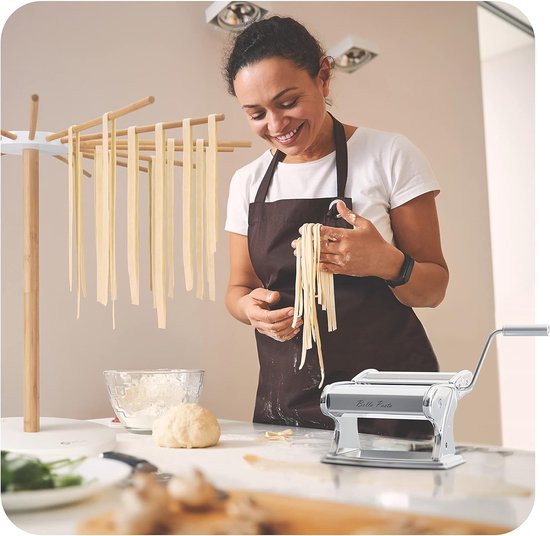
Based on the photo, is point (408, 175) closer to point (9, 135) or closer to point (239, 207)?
point (239, 207)

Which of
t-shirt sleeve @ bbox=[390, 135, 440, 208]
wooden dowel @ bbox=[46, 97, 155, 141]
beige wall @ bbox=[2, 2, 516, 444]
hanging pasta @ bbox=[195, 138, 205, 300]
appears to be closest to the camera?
wooden dowel @ bbox=[46, 97, 155, 141]

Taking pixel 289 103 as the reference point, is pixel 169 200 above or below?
below

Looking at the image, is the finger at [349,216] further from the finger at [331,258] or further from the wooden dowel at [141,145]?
the wooden dowel at [141,145]

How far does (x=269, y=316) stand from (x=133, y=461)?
22.4 inches

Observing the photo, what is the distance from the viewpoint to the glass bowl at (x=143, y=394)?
150 centimetres

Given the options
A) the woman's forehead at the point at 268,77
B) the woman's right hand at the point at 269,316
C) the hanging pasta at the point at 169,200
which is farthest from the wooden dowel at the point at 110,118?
the woman's right hand at the point at 269,316

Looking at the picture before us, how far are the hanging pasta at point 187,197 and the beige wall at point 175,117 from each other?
0.83 m

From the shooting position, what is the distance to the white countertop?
861mm

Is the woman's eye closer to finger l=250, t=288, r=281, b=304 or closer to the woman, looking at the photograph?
the woman

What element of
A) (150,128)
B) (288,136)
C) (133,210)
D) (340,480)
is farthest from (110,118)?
(340,480)

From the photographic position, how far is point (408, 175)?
1714 mm

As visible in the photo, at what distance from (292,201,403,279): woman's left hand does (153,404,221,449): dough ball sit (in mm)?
434

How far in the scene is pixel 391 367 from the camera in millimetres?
1721

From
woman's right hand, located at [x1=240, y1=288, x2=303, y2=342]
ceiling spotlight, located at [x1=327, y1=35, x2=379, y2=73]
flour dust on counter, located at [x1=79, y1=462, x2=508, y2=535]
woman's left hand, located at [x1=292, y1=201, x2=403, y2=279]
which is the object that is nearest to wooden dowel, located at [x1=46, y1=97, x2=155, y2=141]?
woman's left hand, located at [x1=292, y1=201, x2=403, y2=279]
